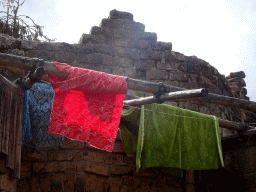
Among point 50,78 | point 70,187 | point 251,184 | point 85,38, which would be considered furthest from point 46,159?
point 251,184

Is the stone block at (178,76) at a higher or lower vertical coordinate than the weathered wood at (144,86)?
higher

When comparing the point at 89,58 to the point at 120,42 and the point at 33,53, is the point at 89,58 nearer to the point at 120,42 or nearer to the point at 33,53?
the point at 120,42

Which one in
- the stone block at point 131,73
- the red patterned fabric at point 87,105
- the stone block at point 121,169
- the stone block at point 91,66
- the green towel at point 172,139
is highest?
the stone block at point 91,66

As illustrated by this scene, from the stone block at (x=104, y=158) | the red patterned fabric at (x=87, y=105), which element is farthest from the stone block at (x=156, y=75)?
the red patterned fabric at (x=87, y=105)

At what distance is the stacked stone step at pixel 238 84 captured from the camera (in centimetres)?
727

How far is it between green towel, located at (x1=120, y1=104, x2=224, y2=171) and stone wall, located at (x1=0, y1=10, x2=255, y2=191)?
66 cm

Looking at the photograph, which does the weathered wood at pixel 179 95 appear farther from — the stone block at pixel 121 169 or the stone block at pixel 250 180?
the stone block at pixel 250 180

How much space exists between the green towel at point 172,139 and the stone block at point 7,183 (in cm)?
136

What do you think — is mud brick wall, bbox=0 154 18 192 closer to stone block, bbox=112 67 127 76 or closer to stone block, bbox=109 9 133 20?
stone block, bbox=112 67 127 76

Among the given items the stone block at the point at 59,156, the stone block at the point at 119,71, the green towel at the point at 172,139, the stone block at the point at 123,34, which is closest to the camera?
the green towel at the point at 172,139

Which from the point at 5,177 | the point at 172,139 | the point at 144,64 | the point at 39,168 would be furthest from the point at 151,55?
the point at 5,177

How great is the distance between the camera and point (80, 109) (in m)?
2.78

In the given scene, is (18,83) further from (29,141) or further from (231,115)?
(231,115)

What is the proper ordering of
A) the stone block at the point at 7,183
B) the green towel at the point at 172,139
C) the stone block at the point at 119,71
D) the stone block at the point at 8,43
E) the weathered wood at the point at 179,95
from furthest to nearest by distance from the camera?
the stone block at the point at 119,71 → the stone block at the point at 8,43 → the green towel at the point at 172,139 → the stone block at the point at 7,183 → the weathered wood at the point at 179,95
